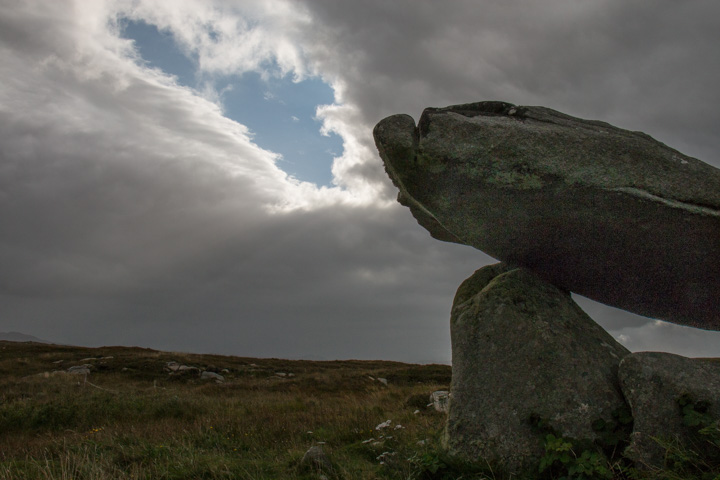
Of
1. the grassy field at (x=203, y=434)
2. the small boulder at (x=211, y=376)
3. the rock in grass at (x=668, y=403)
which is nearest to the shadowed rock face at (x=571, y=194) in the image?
the rock in grass at (x=668, y=403)

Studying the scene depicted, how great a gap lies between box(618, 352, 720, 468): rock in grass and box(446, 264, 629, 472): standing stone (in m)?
0.48

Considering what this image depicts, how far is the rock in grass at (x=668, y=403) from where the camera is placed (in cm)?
521

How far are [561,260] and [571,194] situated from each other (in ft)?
4.53

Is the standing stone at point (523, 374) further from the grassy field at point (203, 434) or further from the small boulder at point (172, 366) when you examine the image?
the small boulder at point (172, 366)

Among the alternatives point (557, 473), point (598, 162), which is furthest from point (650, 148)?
point (557, 473)

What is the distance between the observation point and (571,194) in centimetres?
599

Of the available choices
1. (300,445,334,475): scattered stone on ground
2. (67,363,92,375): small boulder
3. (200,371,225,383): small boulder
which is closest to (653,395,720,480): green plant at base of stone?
(300,445,334,475): scattered stone on ground

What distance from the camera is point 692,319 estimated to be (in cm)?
731

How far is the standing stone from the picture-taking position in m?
5.95

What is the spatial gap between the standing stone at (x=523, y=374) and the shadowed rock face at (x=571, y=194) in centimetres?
84

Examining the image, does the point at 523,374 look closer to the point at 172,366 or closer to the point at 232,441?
the point at 232,441

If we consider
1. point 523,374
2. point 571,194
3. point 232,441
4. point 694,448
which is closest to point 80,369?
point 232,441

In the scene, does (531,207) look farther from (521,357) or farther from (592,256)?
(521,357)

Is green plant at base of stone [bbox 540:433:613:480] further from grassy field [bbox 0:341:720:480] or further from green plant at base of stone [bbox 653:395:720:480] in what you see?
green plant at base of stone [bbox 653:395:720:480]
